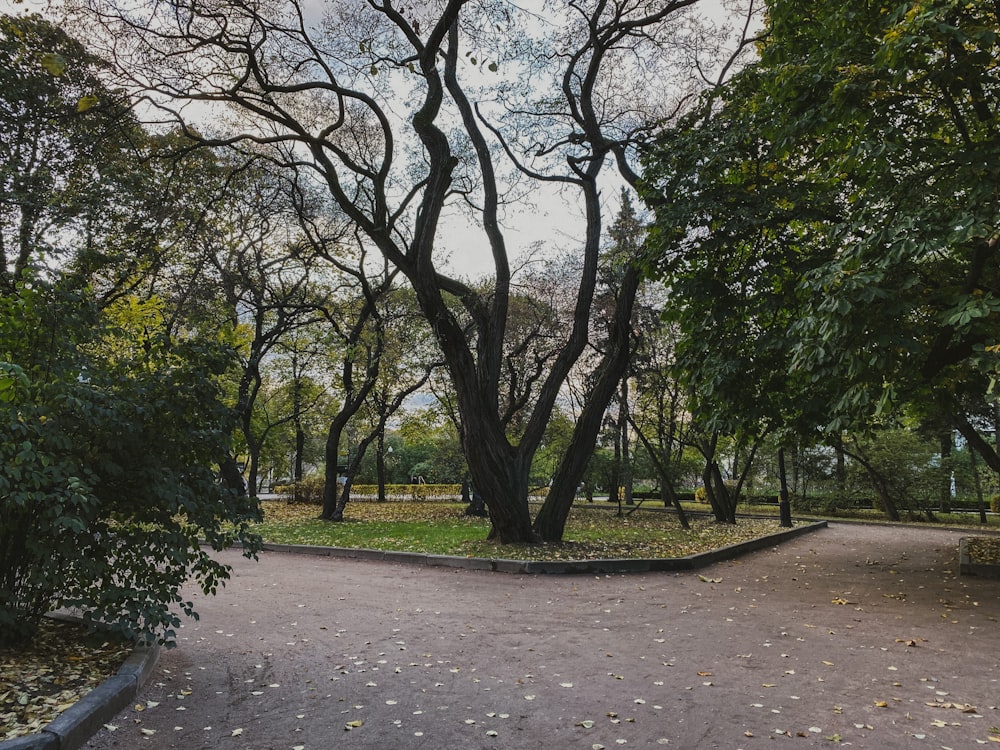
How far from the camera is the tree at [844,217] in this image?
5.93 meters

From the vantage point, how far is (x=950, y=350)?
301 inches

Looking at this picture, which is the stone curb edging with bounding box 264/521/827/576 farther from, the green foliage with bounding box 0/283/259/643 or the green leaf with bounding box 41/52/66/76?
the green leaf with bounding box 41/52/66/76

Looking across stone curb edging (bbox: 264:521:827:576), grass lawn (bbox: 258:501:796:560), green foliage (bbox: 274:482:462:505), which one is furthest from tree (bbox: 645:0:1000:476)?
green foliage (bbox: 274:482:462:505)

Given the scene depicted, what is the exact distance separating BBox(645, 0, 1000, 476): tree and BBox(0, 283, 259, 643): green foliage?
5.36 meters

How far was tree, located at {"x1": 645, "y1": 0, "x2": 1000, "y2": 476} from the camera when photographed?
19.4ft

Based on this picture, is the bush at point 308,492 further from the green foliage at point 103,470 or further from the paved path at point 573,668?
the green foliage at point 103,470

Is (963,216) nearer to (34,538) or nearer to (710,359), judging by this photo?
(710,359)

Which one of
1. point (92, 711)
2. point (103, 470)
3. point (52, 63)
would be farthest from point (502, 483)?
point (52, 63)

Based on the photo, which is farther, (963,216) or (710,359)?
(710,359)

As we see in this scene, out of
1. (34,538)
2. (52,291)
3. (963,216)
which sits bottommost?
(34,538)

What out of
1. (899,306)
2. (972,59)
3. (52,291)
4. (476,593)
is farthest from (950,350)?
(52,291)

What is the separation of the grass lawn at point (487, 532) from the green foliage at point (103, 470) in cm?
302

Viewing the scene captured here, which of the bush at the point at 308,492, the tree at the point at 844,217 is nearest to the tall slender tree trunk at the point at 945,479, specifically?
the tree at the point at 844,217

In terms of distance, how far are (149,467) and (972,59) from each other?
26.4 ft
